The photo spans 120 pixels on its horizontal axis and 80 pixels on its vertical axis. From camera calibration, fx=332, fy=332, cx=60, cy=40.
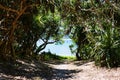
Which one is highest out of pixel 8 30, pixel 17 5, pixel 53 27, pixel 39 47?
pixel 17 5

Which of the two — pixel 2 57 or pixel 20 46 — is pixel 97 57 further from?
pixel 20 46

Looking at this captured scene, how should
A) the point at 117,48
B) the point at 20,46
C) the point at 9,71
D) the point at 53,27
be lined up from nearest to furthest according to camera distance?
the point at 9,71 < the point at 117,48 < the point at 20,46 < the point at 53,27

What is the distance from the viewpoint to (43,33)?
3105 cm

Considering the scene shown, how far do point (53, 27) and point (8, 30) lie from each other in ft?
49.0

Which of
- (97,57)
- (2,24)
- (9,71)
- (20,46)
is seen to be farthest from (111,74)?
(20,46)

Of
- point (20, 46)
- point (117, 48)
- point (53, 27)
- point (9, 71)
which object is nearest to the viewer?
point (9, 71)

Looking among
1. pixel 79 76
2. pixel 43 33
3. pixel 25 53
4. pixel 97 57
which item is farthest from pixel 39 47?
pixel 79 76

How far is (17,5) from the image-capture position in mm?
15148

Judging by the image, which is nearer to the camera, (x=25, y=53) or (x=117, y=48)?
(x=117, y=48)

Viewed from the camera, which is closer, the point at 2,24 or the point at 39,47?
the point at 2,24

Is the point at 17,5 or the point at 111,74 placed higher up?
the point at 17,5

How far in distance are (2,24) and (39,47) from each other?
626 inches

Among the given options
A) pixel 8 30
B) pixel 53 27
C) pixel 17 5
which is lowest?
pixel 53 27

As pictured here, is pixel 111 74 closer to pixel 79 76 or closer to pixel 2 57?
pixel 79 76
